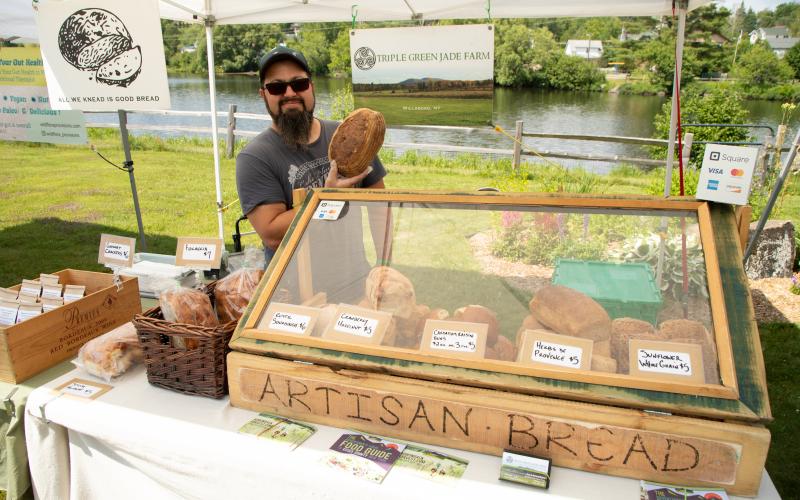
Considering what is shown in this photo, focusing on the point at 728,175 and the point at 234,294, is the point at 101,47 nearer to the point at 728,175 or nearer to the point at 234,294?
the point at 234,294

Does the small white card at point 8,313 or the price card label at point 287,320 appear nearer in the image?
the price card label at point 287,320

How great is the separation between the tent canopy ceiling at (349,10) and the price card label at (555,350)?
2.47m

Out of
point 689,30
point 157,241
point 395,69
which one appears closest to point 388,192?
point 395,69

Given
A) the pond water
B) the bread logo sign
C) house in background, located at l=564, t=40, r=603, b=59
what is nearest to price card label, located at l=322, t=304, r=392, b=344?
the bread logo sign

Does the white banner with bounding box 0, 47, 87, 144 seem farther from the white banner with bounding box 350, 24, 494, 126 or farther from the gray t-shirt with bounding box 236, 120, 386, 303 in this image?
the white banner with bounding box 350, 24, 494, 126

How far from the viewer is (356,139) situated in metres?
1.87

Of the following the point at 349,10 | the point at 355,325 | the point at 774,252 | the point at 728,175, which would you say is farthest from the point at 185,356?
the point at 774,252

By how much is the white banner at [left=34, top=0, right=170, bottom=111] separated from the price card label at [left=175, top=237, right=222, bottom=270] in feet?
3.98

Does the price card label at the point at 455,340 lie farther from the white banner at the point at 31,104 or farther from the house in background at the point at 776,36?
the house in background at the point at 776,36

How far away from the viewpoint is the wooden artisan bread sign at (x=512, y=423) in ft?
3.19

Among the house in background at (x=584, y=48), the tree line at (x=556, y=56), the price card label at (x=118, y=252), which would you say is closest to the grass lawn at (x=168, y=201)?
the price card label at (x=118, y=252)

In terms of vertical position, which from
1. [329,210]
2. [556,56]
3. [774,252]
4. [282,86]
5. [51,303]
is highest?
[556,56]

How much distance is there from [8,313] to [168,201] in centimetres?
602

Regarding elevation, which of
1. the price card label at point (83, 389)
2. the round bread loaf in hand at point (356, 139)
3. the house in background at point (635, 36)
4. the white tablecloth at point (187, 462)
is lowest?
the white tablecloth at point (187, 462)
